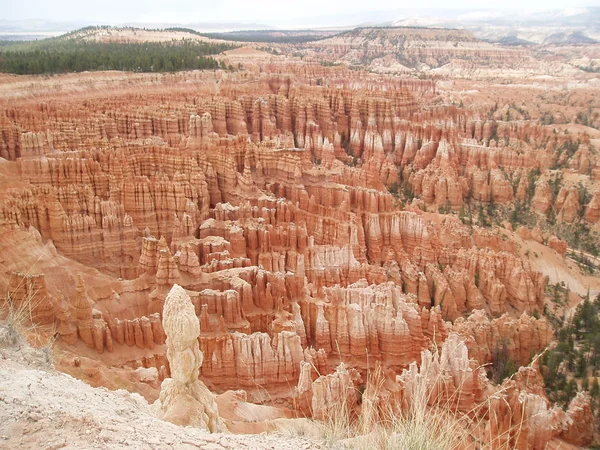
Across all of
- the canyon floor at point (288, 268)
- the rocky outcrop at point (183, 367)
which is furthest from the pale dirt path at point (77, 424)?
the rocky outcrop at point (183, 367)

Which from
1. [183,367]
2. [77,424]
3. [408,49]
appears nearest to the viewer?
[77,424]

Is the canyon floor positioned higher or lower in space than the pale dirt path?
lower

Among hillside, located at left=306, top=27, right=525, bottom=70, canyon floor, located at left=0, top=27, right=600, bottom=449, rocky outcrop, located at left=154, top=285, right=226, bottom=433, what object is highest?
hillside, located at left=306, top=27, right=525, bottom=70

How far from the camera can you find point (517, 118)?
64438mm

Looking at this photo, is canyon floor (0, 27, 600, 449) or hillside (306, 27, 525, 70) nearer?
canyon floor (0, 27, 600, 449)

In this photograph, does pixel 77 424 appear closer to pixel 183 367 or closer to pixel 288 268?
pixel 183 367

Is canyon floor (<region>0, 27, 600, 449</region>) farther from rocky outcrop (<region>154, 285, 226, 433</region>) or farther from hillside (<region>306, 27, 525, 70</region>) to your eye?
hillside (<region>306, 27, 525, 70</region>)

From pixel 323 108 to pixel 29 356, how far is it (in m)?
41.6

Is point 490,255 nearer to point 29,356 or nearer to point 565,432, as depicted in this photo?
point 565,432

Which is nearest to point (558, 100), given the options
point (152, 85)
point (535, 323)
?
point (152, 85)

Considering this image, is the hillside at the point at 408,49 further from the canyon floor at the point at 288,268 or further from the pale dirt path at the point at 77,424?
the pale dirt path at the point at 77,424

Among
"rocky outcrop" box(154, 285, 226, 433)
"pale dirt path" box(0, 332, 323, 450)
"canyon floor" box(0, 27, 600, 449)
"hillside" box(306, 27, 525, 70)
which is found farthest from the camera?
"hillside" box(306, 27, 525, 70)

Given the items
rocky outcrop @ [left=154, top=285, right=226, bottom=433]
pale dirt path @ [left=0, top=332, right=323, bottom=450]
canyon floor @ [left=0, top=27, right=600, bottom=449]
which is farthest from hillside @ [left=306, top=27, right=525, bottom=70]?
pale dirt path @ [left=0, top=332, right=323, bottom=450]

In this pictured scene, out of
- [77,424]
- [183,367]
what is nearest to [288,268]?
[183,367]
